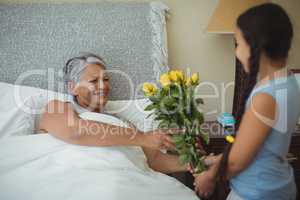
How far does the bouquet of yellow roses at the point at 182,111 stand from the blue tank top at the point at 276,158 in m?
0.19

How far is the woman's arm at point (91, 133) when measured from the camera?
1.41 m

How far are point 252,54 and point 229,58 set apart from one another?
4.21ft

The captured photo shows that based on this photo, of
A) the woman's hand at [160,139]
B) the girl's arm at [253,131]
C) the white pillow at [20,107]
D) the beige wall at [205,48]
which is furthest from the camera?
the beige wall at [205,48]

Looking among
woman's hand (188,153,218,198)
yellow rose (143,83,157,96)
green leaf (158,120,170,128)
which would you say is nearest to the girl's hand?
woman's hand (188,153,218,198)

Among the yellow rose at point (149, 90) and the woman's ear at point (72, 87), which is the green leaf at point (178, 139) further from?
the woman's ear at point (72, 87)

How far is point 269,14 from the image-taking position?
100 centimetres

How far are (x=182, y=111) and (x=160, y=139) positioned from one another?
0.74ft

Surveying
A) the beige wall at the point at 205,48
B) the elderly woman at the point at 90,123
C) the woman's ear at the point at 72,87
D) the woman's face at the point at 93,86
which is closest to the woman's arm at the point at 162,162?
the elderly woman at the point at 90,123

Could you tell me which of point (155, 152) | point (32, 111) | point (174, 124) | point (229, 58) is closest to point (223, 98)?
point (229, 58)

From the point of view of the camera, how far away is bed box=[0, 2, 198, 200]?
55.5 inches

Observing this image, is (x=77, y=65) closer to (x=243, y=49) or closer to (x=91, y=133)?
(x=91, y=133)

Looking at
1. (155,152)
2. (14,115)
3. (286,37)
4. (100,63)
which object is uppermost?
(286,37)

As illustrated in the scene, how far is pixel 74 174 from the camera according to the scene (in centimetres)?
130

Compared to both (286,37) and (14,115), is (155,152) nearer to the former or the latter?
(14,115)
